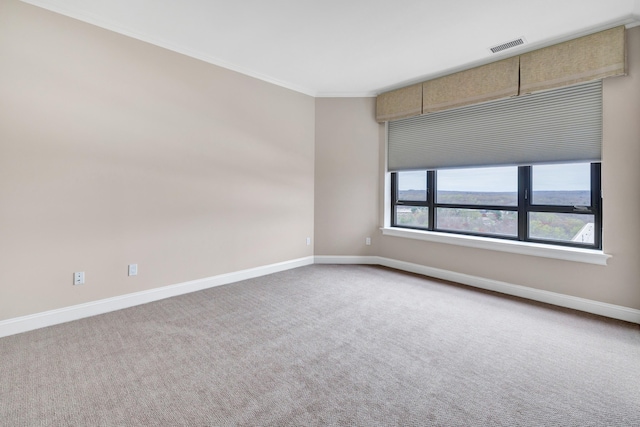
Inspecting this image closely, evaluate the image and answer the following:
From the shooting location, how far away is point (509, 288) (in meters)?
3.66

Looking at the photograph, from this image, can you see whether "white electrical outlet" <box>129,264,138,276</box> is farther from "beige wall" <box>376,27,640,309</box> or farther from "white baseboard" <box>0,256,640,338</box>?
"beige wall" <box>376,27,640,309</box>

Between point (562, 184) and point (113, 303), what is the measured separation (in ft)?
16.3

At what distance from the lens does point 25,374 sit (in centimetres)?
199

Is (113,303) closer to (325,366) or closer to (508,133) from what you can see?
(325,366)

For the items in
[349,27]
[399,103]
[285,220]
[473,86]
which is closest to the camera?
[349,27]

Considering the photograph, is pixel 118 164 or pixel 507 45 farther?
pixel 507 45

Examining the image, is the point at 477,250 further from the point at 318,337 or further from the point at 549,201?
the point at 318,337

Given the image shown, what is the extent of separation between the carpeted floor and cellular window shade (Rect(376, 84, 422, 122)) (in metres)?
2.72

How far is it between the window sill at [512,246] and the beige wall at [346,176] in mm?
569

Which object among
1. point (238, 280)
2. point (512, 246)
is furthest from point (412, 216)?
point (238, 280)

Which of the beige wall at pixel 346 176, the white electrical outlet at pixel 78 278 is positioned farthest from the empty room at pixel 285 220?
the beige wall at pixel 346 176

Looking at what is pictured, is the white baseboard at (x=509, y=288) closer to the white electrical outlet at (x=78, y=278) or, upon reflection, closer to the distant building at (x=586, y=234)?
the distant building at (x=586, y=234)

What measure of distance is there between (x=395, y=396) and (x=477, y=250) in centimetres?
273

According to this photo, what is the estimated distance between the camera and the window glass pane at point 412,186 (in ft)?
15.5
